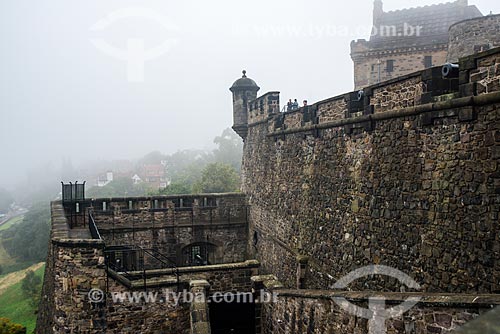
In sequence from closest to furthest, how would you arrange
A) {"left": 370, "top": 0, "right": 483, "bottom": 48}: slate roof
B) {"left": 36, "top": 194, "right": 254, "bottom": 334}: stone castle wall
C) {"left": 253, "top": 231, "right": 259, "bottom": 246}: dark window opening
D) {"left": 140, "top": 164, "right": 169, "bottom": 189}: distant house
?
{"left": 36, "top": 194, "right": 254, "bottom": 334}: stone castle wall < {"left": 253, "top": 231, "right": 259, "bottom": 246}: dark window opening < {"left": 370, "top": 0, "right": 483, "bottom": 48}: slate roof < {"left": 140, "top": 164, "right": 169, "bottom": 189}: distant house

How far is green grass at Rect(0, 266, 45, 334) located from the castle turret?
51.4 feet

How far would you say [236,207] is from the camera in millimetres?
19016

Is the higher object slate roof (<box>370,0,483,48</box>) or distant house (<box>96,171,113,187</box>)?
slate roof (<box>370,0,483,48</box>)

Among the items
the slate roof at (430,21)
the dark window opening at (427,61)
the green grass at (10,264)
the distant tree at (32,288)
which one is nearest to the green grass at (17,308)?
the distant tree at (32,288)

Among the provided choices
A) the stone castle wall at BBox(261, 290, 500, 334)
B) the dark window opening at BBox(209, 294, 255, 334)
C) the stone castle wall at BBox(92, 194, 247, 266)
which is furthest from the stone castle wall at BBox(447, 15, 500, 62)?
the stone castle wall at BBox(261, 290, 500, 334)

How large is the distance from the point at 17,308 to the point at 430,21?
32.5 metres

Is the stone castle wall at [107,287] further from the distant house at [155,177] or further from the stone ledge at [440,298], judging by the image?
the distant house at [155,177]

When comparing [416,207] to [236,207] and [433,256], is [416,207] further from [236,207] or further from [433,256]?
[236,207]

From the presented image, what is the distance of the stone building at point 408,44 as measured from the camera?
1036 inches

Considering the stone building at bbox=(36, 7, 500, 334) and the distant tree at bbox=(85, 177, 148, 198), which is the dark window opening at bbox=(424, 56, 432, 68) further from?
the distant tree at bbox=(85, 177, 148, 198)

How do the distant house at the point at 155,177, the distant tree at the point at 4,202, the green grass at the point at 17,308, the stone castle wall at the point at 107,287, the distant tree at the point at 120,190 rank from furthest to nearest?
the distant tree at the point at 4,202
the distant house at the point at 155,177
the distant tree at the point at 120,190
the green grass at the point at 17,308
the stone castle wall at the point at 107,287

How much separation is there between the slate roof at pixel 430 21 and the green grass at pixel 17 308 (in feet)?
85.5

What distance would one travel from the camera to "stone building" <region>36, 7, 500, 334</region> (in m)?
5.76

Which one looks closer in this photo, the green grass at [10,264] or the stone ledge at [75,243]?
the stone ledge at [75,243]
